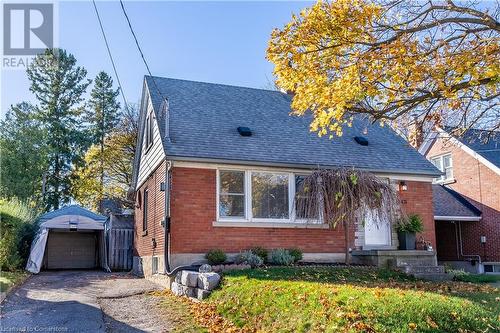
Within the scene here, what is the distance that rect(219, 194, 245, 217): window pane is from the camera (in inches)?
493

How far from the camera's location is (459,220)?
68.4 feet

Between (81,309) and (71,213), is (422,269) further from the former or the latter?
(71,213)

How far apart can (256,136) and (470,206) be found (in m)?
12.7

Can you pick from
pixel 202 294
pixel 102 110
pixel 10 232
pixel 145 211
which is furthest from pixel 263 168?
pixel 102 110

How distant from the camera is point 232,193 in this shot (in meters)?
12.7

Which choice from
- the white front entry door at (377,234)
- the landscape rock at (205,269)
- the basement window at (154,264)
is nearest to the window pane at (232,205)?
the landscape rock at (205,269)

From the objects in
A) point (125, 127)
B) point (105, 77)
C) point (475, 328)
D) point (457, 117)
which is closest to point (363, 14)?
point (457, 117)

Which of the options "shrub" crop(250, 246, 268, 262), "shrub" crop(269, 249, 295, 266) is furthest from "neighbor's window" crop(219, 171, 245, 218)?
"shrub" crop(269, 249, 295, 266)

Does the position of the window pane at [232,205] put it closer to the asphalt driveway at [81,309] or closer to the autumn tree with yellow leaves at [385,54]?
the asphalt driveway at [81,309]

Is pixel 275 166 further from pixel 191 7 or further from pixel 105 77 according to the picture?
pixel 105 77

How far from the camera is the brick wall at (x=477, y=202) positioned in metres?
20.2

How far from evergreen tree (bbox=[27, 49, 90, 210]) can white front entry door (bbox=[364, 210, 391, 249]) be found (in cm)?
2766

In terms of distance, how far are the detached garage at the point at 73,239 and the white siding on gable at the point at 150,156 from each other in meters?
3.96

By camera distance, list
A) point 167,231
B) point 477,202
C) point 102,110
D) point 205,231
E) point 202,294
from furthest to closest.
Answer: point 102,110
point 477,202
point 205,231
point 167,231
point 202,294
